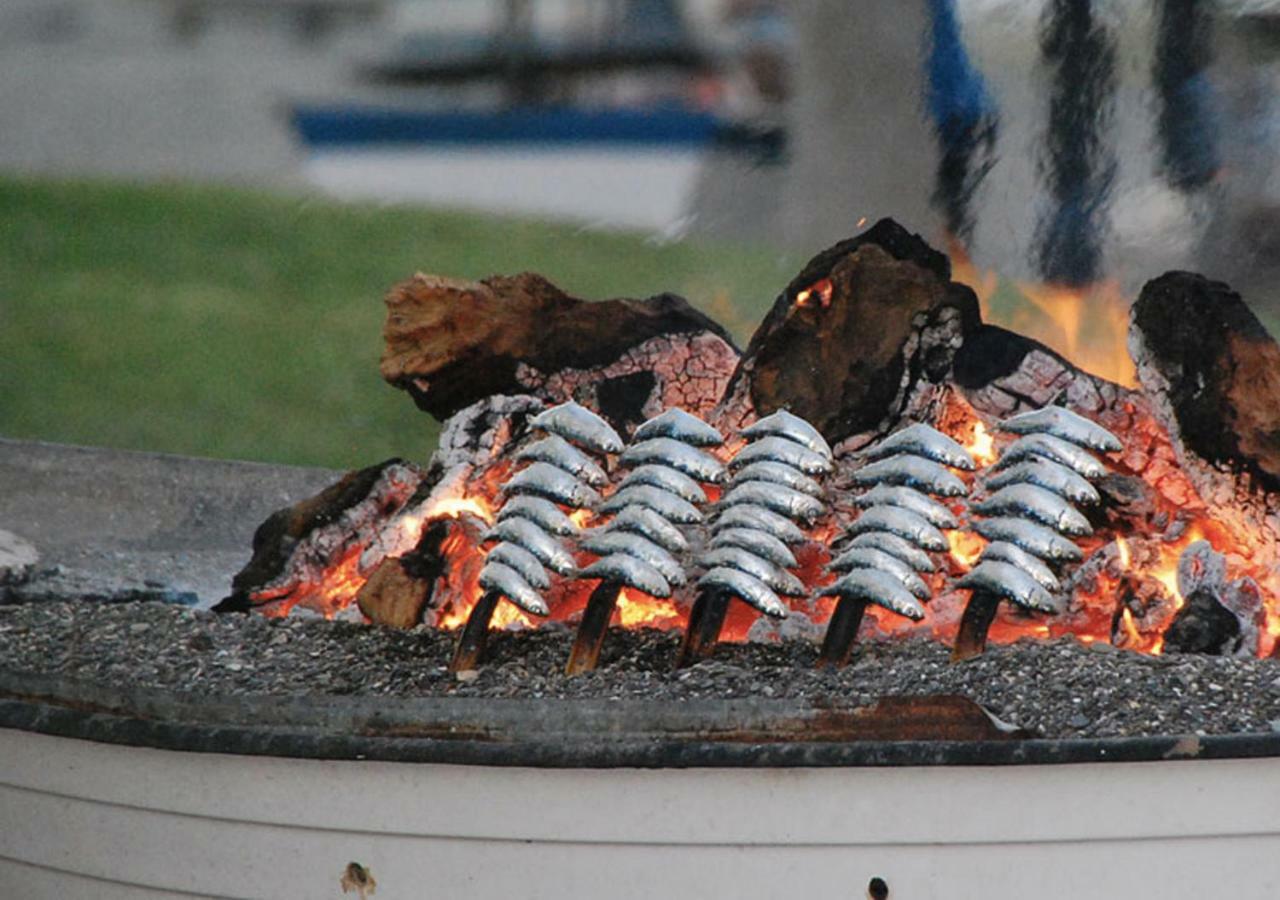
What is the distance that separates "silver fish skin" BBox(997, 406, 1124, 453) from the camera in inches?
101

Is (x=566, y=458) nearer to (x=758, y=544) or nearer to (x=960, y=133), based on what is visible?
(x=758, y=544)

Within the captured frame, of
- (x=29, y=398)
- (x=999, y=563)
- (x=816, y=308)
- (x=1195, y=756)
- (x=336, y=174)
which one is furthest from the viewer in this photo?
(x=336, y=174)

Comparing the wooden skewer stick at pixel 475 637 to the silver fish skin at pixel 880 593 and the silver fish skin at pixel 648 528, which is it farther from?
the silver fish skin at pixel 880 593

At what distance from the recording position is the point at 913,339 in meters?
2.81

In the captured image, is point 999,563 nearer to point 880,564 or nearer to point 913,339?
point 880,564

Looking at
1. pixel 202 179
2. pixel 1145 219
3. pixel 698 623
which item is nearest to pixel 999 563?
pixel 698 623

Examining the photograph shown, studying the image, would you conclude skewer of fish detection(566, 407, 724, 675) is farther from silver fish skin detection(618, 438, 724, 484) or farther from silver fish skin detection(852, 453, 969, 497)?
silver fish skin detection(852, 453, 969, 497)

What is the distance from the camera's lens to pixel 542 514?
2619mm

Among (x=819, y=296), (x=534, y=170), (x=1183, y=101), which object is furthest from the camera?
(x=534, y=170)

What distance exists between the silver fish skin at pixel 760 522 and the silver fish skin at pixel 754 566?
0.13ft

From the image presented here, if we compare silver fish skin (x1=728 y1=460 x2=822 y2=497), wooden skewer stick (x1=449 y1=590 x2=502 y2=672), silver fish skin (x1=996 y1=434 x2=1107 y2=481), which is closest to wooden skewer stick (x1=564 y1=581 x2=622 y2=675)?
wooden skewer stick (x1=449 y1=590 x2=502 y2=672)

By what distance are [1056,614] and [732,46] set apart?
12.6 metres

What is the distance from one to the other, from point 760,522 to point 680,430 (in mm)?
166

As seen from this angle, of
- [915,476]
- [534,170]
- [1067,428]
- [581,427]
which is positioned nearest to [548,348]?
[581,427]
